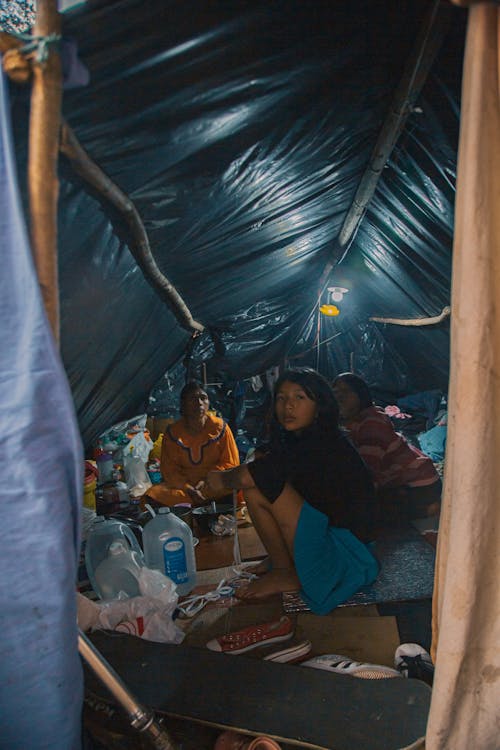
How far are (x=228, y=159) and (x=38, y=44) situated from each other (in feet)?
3.13

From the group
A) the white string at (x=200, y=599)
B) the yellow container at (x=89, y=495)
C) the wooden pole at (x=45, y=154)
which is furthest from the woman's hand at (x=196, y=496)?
the wooden pole at (x=45, y=154)

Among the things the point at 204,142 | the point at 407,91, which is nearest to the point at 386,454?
the point at 407,91

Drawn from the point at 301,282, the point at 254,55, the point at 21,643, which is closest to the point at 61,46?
the point at 254,55

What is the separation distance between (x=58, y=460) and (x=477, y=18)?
1387 millimetres

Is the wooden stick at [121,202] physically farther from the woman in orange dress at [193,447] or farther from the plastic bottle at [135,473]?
the plastic bottle at [135,473]

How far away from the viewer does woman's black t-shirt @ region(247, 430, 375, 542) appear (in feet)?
8.44

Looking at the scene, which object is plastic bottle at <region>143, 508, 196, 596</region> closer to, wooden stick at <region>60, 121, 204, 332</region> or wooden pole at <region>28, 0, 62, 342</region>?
wooden stick at <region>60, 121, 204, 332</region>

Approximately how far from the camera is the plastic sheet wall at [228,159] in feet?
3.86

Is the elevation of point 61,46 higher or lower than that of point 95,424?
higher

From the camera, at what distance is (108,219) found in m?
1.88

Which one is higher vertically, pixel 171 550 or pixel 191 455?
pixel 191 455

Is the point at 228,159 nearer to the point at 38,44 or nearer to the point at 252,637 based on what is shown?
the point at 38,44

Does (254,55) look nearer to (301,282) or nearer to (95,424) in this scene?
(95,424)

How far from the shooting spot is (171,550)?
286 cm
